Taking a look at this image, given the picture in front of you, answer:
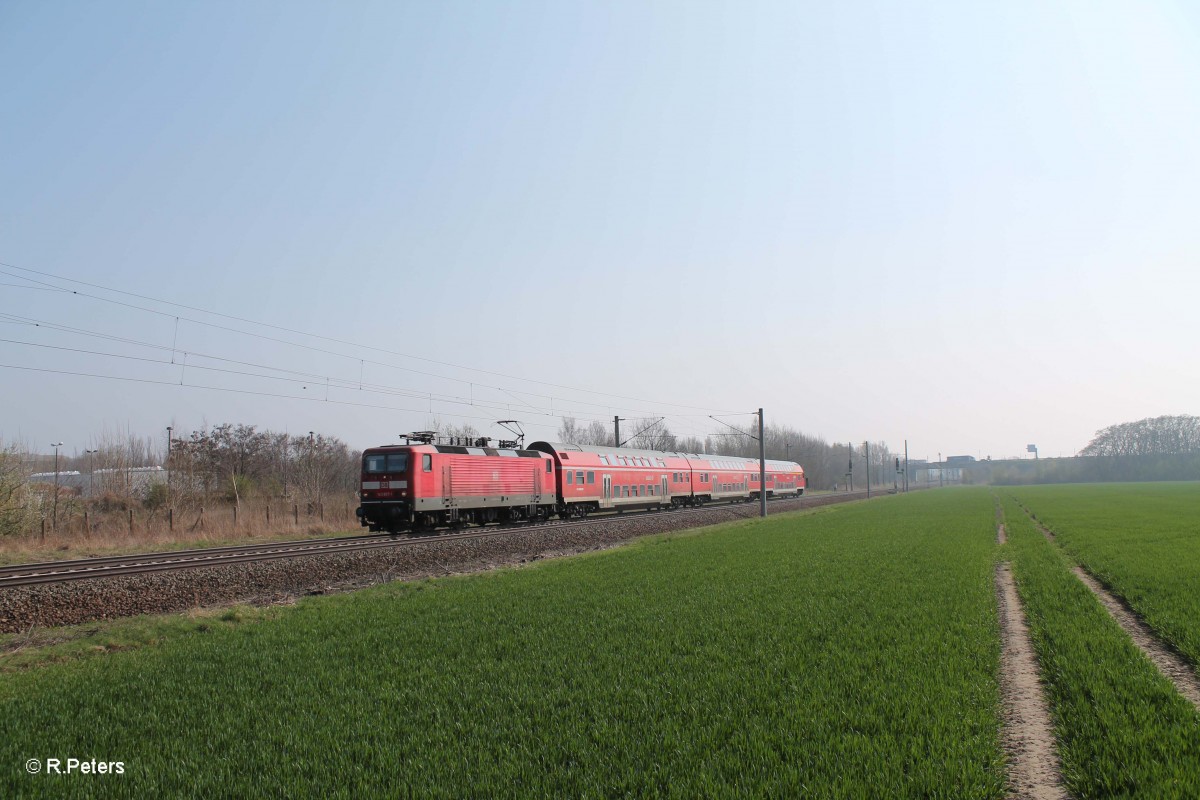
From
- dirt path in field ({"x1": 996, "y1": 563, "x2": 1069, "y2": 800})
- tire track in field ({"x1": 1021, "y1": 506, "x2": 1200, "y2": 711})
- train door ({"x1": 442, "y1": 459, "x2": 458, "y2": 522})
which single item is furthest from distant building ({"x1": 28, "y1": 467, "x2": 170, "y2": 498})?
tire track in field ({"x1": 1021, "y1": 506, "x2": 1200, "y2": 711})

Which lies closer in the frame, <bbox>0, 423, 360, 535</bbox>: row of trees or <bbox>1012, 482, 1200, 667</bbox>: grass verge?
<bbox>1012, 482, 1200, 667</bbox>: grass verge

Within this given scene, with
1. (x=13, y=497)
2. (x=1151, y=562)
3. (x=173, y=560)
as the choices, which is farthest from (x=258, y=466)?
(x=1151, y=562)

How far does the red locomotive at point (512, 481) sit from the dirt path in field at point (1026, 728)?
21859 millimetres

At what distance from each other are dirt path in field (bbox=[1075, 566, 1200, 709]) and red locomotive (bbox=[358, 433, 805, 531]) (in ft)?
71.1

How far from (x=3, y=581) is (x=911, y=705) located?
1856 centimetres

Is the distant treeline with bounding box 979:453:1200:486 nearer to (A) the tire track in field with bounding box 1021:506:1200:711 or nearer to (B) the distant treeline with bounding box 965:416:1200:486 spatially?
(B) the distant treeline with bounding box 965:416:1200:486

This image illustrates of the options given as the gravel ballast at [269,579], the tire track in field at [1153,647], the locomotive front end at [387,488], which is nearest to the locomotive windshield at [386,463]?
the locomotive front end at [387,488]

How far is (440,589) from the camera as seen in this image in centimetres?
1606

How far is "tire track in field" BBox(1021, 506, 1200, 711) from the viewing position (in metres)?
7.88

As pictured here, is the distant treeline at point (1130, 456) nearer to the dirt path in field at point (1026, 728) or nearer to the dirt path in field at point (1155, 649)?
the dirt path in field at point (1155, 649)

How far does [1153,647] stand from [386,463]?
24245mm

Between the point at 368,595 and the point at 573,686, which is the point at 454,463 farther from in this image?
the point at 573,686

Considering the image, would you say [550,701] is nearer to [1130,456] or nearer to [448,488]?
[448,488]

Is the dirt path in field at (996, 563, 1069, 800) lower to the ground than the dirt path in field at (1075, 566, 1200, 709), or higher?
higher
